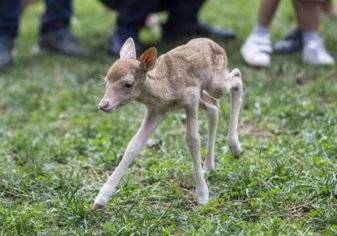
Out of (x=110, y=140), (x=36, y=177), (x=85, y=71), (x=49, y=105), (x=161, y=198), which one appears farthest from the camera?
(x=85, y=71)

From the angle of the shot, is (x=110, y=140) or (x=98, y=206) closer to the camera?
(x=98, y=206)

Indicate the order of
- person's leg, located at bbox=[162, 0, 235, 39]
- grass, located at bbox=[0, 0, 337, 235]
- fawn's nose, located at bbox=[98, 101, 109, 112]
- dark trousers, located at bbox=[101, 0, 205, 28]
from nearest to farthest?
fawn's nose, located at bbox=[98, 101, 109, 112], grass, located at bbox=[0, 0, 337, 235], dark trousers, located at bbox=[101, 0, 205, 28], person's leg, located at bbox=[162, 0, 235, 39]

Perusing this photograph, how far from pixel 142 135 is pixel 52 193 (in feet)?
2.26

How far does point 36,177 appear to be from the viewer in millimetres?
4137

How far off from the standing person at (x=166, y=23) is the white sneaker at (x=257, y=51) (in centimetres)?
89

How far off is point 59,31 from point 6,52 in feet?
1.94

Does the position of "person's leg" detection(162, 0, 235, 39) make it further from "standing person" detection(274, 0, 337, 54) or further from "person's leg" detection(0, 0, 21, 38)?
"person's leg" detection(0, 0, 21, 38)

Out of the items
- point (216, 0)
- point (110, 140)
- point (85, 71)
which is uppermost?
point (110, 140)

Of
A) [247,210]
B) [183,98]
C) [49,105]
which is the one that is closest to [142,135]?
[183,98]

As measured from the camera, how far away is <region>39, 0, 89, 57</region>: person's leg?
7.02 m

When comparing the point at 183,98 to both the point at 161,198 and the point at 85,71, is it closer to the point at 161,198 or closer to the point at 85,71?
the point at 161,198

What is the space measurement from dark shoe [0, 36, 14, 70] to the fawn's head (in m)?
3.65

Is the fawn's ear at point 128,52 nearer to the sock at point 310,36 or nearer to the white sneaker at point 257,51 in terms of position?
the white sneaker at point 257,51

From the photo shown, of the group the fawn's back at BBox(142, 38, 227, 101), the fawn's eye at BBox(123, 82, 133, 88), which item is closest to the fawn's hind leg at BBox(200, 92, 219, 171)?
the fawn's back at BBox(142, 38, 227, 101)
